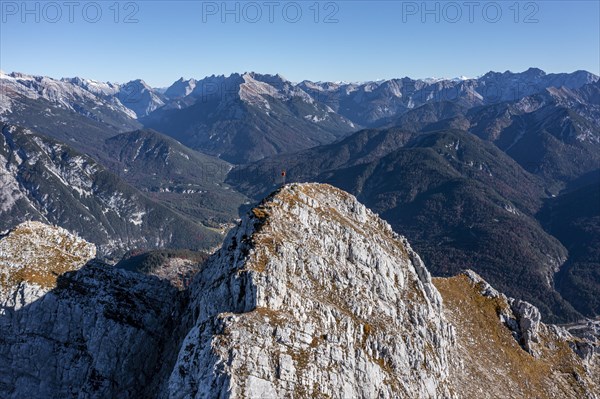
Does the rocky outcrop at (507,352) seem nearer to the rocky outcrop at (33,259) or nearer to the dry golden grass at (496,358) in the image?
the dry golden grass at (496,358)

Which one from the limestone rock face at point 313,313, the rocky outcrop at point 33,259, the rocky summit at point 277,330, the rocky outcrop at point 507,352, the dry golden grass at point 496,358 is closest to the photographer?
the limestone rock face at point 313,313

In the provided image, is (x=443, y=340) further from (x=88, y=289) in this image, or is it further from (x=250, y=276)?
(x=88, y=289)

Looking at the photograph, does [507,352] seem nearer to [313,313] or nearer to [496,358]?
[496,358]

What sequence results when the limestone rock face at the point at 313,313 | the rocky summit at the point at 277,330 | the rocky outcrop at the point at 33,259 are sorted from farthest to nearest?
the rocky outcrop at the point at 33,259 < the rocky summit at the point at 277,330 < the limestone rock face at the point at 313,313

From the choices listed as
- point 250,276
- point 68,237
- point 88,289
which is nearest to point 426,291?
point 250,276

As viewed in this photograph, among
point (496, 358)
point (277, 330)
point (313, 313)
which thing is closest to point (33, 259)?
point (277, 330)

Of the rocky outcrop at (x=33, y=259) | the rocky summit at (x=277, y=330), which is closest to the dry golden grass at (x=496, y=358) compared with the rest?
the rocky summit at (x=277, y=330)
